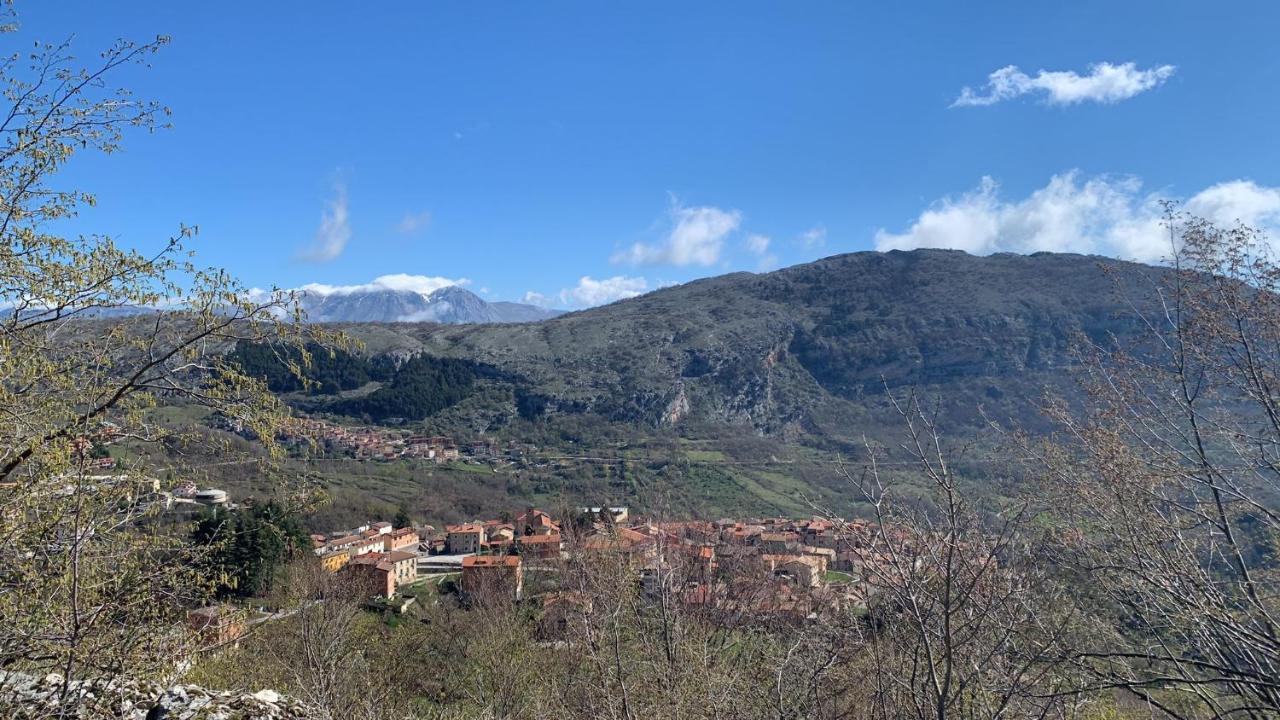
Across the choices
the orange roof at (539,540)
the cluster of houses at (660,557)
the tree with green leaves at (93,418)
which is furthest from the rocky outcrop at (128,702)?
the orange roof at (539,540)

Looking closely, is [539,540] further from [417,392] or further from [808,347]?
[808,347]

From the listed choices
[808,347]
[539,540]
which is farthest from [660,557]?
[808,347]

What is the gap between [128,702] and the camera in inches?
195

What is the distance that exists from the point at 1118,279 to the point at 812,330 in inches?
5130

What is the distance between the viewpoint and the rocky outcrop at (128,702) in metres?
4.23

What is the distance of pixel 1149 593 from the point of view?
5.19m

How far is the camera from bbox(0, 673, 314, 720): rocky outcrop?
A: 4.23m

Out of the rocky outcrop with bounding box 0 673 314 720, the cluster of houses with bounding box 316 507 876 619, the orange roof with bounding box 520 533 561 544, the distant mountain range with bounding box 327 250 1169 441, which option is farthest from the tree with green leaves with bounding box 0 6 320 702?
the distant mountain range with bounding box 327 250 1169 441

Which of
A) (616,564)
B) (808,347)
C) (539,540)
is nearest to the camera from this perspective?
(616,564)

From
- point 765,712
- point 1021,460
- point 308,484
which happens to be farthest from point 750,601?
point 308,484

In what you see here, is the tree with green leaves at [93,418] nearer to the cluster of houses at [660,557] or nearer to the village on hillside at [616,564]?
the village on hillside at [616,564]

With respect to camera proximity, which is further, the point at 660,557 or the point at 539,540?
the point at 539,540

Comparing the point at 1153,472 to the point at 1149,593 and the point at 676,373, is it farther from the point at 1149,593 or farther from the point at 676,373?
the point at 676,373

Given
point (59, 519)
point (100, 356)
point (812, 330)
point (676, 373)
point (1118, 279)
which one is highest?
point (812, 330)
